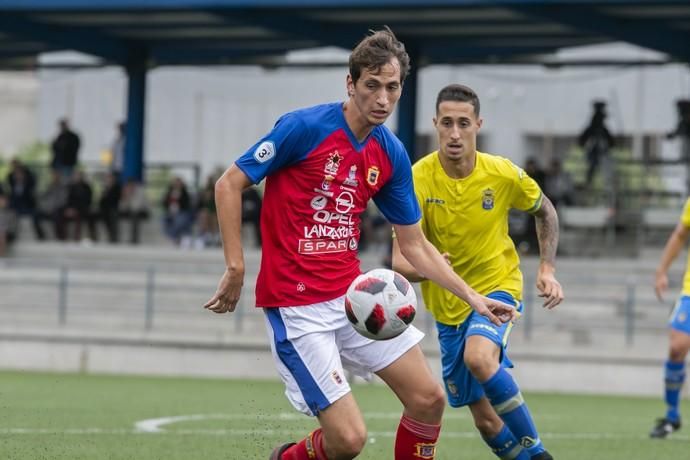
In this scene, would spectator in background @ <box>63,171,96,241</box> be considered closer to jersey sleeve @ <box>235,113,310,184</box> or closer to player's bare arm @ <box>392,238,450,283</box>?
player's bare arm @ <box>392,238,450,283</box>

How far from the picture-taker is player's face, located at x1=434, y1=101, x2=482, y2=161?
8.55m

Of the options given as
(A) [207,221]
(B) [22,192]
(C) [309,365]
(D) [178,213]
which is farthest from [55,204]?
(C) [309,365]

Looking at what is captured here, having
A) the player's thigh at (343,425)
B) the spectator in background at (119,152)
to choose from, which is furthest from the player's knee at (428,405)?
the spectator in background at (119,152)

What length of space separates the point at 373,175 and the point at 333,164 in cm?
23

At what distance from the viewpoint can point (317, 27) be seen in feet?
94.9

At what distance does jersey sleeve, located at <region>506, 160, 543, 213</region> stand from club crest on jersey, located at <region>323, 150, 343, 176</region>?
80.1 inches

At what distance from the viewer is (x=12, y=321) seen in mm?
22672

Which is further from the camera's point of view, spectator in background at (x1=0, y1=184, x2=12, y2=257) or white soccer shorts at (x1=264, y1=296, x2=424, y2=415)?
spectator in background at (x1=0, y1=184, x2=12, y2=257)

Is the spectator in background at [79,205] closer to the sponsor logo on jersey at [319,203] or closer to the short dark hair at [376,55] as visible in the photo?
the sponsor logo on jersey at [319,203]

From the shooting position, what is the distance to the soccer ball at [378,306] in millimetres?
6961

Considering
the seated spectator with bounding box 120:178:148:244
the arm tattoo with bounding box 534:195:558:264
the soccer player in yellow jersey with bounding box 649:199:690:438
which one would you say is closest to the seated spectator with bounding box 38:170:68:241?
the seated spectator with bounding box 120:178:148:244

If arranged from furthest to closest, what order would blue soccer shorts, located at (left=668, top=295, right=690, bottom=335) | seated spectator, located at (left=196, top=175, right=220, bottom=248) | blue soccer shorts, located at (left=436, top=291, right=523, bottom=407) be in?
seated spectator, located at (left=196, top=175, right=220, bottom=248) → blue soccer shorts, located at (left=668, top=295, right=690, bottom=335) → blue soccer shorts, located at (left=436, top=291, right=523, bottom=407)

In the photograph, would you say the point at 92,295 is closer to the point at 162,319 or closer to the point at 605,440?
the point at 162,319

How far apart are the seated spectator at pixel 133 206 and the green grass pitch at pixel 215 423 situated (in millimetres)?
10063
